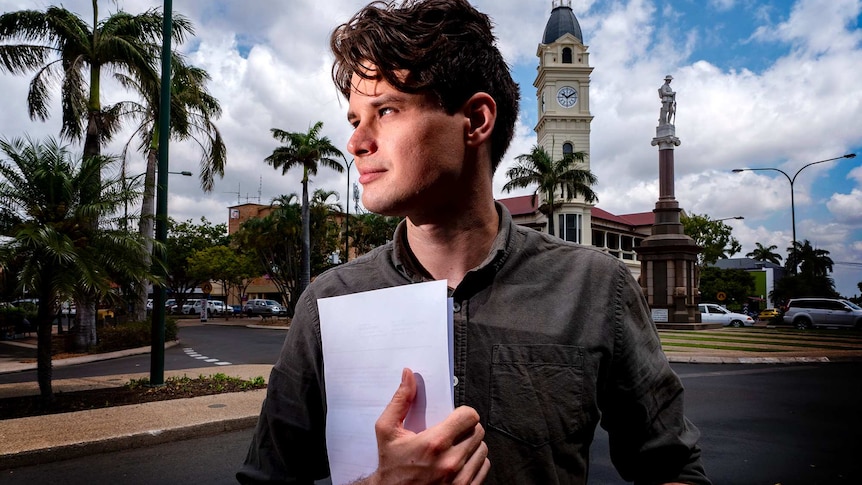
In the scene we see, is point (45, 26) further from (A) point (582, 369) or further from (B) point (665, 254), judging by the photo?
(B) point (665, 254)

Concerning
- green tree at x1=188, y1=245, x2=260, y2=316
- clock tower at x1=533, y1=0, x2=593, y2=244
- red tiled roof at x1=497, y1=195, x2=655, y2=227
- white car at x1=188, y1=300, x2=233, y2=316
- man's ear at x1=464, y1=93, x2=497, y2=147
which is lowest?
white car at x1=188, y1=300, x2=233, y2=316

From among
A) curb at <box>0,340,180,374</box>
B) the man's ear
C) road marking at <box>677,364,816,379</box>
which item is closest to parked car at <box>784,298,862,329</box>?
road marking at <box>677,364,816,379</box>

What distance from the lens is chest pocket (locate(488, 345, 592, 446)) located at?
1187 millimetres

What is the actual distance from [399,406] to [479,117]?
672mm

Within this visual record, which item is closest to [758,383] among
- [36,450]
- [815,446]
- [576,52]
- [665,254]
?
[815,446]

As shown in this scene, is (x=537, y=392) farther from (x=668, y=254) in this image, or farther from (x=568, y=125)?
(x=568, y=125)

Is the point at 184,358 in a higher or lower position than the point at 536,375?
lower

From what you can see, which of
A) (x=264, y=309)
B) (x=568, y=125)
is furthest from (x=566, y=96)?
(x=264, y=309)

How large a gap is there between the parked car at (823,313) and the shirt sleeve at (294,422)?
30.3m

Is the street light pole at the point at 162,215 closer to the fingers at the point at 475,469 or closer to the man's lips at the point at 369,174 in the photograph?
the man's lips at the point at 369,174

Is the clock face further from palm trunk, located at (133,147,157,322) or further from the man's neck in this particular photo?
the man's neck

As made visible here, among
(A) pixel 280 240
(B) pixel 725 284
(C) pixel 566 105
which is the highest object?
(C) pixel 566 105

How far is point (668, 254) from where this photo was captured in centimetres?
2653

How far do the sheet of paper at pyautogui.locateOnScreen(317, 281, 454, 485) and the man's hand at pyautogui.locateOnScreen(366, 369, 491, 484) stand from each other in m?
0.04
